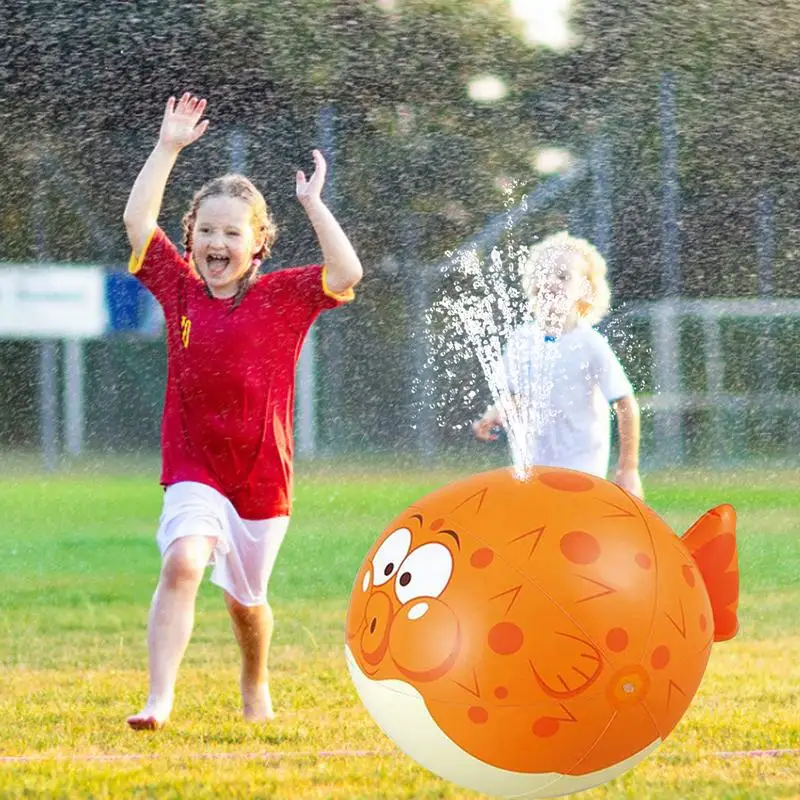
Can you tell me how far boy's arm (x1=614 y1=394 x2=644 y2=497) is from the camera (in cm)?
434

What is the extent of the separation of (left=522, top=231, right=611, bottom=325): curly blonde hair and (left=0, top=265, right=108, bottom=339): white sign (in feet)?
33.1

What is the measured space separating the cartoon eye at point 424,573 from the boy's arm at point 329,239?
3.56ft

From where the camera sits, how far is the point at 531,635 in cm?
282

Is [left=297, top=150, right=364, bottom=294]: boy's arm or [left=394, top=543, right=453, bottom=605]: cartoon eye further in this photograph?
[left=297, top=150, right=364, bottom=294]: boy's arm

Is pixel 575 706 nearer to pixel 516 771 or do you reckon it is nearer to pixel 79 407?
pixel 516 771

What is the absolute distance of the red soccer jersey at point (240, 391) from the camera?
385 centimetres

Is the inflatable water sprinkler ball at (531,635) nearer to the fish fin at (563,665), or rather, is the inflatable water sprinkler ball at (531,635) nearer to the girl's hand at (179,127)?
the fish fin at (563,665)

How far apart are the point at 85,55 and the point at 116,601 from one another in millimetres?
13193

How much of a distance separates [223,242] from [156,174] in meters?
0.23

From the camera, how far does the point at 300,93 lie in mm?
17219

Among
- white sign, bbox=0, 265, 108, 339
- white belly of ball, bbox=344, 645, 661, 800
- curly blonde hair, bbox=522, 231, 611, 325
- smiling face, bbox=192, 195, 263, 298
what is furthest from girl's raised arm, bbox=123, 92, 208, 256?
white sign, bbox=0, 265, 108, 339

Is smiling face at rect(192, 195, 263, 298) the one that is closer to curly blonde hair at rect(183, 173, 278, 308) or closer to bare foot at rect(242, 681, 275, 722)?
curly blonde hair at rect(183, 173, 278, 308)

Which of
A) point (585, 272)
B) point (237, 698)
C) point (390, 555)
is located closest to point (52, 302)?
point (585, 272)

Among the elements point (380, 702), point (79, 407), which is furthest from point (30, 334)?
point (380, 702)
